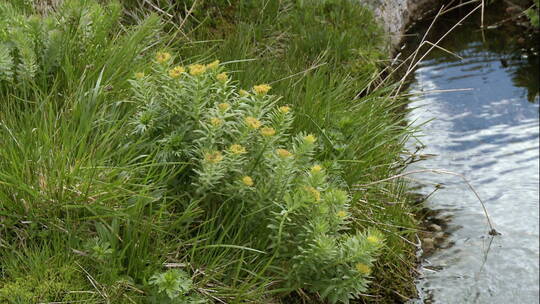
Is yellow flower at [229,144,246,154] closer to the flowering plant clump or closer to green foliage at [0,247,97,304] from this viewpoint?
the flowering plant clump

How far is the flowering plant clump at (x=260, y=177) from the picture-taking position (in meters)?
2.60

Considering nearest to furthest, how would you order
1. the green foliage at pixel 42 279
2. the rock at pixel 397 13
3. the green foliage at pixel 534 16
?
1. the green foliage at pixel 42 279
2. the rock at pixel 397 13
3. the green foliage at pixel 534 16

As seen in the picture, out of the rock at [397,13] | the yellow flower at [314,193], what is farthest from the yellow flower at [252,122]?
the rock at [397,13]

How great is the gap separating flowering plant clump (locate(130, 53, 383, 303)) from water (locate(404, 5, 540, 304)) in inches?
46.5

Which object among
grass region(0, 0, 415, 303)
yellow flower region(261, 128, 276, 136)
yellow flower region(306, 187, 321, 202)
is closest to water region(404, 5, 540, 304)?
grass region(0, 0, 415, 303)

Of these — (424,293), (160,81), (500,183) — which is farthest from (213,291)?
(500,183)

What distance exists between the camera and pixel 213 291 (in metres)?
2.65

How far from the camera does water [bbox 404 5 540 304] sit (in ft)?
12.8

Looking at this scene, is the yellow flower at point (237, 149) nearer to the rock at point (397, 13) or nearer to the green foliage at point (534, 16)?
the rock at point (397, 13)

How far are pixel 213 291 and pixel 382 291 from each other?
112 centimetres

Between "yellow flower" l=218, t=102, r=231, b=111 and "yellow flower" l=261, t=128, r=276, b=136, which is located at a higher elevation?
"yellow flower" l=218, t=102, r=231, b=111

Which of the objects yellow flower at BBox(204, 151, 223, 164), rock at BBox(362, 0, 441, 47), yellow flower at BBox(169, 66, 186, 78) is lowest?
rock at BBox(362, 0, 441, 47)

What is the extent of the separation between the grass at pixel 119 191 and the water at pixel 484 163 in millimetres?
405

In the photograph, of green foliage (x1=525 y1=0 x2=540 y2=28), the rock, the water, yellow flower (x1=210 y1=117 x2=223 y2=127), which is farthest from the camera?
green foliage (x1=525 y1=0 x2=540 y2=28)
